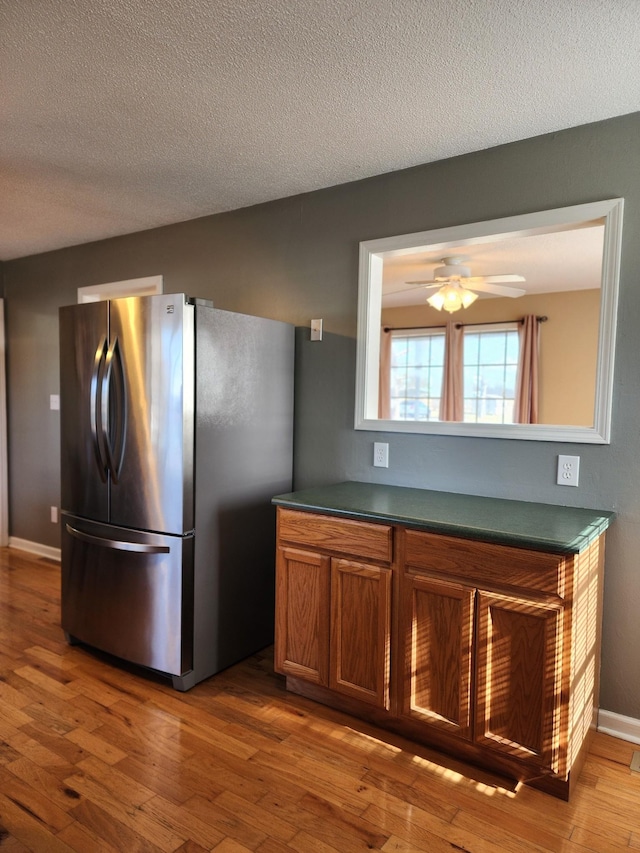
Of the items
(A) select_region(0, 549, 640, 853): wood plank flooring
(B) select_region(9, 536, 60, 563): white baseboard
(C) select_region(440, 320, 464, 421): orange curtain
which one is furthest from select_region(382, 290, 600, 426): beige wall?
(B) select_region(9, 536, 60, 563): white baseboard

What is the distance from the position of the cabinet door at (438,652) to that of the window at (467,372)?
366 cm

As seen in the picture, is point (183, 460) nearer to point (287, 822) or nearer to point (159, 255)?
point (287, 822)

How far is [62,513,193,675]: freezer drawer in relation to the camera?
248cm

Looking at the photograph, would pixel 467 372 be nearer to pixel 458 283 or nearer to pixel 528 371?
pixel 528 371

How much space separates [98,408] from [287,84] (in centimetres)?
160

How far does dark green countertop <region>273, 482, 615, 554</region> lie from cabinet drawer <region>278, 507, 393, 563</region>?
0.04m

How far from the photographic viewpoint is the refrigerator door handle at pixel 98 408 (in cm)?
262

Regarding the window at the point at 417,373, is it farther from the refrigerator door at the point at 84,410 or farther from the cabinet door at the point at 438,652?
the cabinet door at the point at 438,652

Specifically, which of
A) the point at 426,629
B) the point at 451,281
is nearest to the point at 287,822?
the point at 426,629

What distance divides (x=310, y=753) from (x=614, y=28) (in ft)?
8.47

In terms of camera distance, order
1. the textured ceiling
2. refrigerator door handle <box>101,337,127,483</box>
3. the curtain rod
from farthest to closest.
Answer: the curtain rod < refrigerator door handle <box>101,337,127,483</box> < the textured ceiling

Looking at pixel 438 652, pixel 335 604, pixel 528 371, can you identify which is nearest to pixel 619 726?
pixel 438 652

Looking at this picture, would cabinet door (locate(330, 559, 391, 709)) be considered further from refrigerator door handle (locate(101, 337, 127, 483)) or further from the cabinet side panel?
refrigerator door handle (locate(101, 337, 127, 483))

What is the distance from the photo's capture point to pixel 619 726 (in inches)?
87.3
